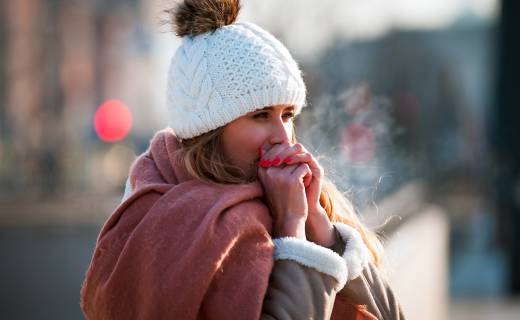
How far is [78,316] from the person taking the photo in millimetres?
8211

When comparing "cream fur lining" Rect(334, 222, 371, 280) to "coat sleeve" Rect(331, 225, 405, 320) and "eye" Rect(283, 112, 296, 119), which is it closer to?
"coat sleeve" Rect(331, 225, 405, 320)

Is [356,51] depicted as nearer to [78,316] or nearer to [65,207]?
[65,207]

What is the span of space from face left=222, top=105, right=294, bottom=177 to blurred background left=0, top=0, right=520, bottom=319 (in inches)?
15.5

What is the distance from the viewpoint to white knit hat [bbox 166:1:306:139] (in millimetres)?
2430

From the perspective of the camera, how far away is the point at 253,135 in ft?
8.12

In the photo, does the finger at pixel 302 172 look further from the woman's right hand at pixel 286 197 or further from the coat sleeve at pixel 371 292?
the coat sleeve at pixel 371 292

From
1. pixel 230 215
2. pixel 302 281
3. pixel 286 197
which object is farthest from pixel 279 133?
pixel 302 281

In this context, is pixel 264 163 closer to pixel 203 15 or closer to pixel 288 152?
pixel 288 152

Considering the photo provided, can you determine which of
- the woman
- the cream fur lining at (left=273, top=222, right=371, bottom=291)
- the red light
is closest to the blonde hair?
the woman

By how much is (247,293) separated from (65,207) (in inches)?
412

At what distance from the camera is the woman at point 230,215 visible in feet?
7.18

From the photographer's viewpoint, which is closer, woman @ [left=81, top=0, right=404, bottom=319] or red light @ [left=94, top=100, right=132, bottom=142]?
woman @ [left=81, top=0, right=404, bottom=319]

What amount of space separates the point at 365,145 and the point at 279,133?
97.0 inches

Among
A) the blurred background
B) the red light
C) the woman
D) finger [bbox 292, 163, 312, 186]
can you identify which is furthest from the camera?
the red light
